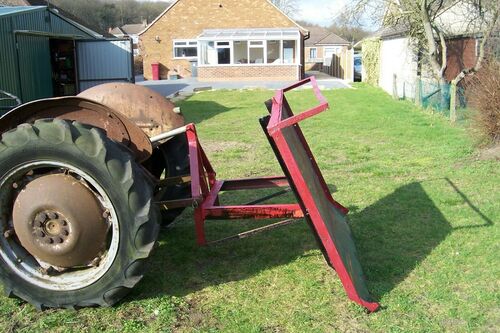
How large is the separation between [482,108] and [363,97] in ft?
41.3

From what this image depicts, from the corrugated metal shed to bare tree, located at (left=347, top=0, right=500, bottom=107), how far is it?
1059 cm

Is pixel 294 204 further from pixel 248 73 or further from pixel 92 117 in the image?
pixel 248 73

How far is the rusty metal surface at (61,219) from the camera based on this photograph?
11.7 feet

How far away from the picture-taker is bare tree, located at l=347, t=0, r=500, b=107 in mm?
15664

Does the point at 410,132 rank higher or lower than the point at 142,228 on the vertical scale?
lower

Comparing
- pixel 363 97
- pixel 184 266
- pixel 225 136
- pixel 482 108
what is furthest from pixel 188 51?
pixel 184 266

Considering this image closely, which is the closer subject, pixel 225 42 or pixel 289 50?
pixel 225 42

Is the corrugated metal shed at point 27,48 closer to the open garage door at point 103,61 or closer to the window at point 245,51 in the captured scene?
the open garage door at point 103,61

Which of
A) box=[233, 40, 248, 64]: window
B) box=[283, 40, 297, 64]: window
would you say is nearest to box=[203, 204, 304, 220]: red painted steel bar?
box=[233, 40, 248, 64]: window

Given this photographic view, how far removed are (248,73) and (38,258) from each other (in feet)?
103

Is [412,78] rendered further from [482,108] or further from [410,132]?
[482,108]

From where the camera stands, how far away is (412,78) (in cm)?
2002

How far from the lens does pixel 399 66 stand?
22484 millimetres

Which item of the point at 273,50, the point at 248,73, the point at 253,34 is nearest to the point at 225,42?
the point at 253,34
